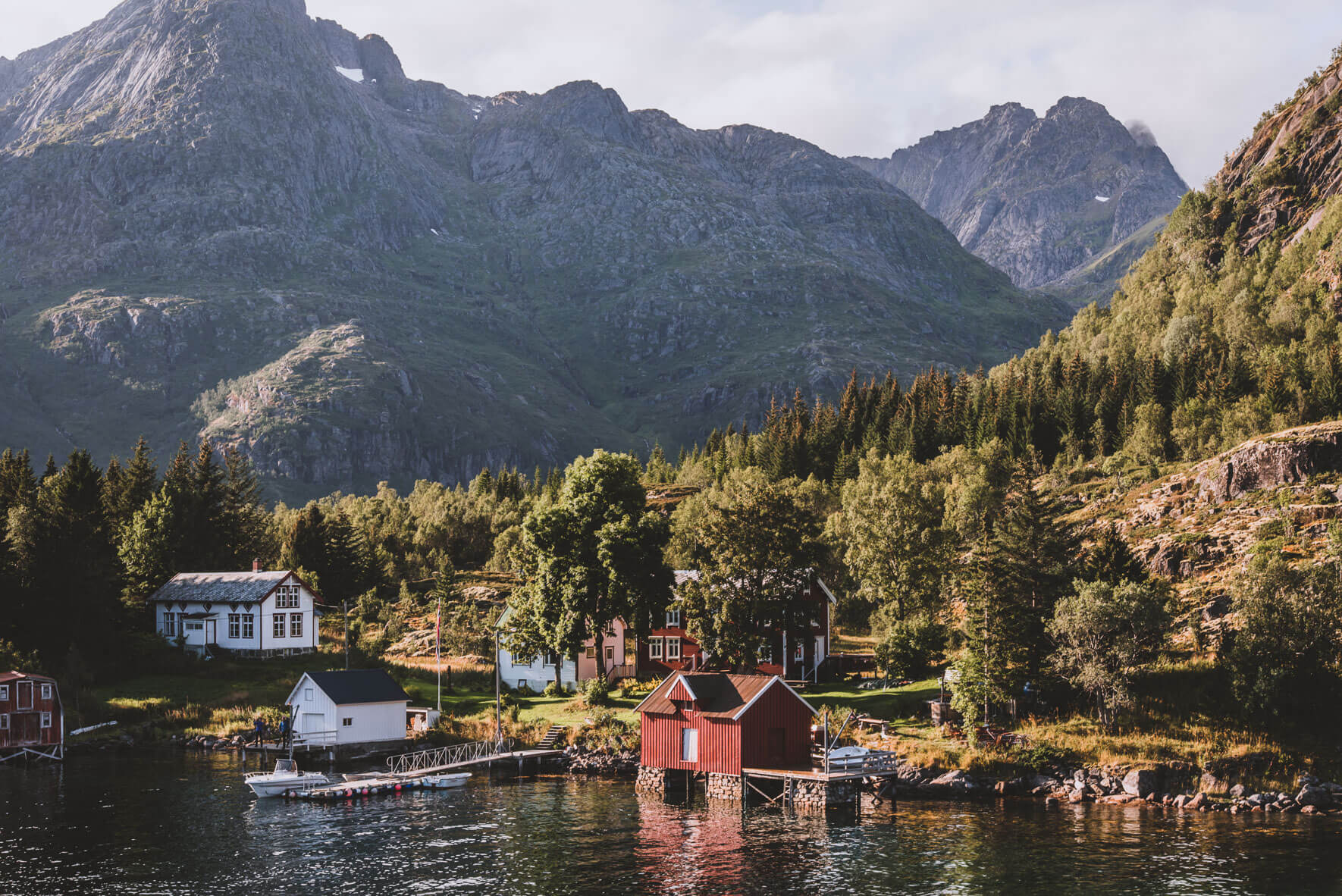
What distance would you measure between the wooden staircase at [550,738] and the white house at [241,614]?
38049 mm

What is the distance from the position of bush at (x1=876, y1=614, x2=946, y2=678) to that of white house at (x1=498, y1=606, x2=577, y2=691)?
970 inches

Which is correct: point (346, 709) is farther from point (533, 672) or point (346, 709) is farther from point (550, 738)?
point (533, 672)

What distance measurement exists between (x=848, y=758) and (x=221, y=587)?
6573cm

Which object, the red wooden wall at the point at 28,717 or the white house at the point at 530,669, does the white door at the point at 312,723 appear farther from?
the red wooden wall at the point at 28,717

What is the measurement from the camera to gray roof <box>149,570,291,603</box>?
351 ft

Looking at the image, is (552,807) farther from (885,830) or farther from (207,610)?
(207,610)

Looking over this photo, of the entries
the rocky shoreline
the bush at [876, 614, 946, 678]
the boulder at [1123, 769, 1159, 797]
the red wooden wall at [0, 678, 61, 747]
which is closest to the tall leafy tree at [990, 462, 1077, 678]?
the rocky shoreline

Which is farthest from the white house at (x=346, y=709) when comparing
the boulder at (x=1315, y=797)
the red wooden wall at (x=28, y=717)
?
the boulder at (x=1315, y=797)

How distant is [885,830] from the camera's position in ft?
194

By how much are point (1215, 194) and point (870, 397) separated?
2562 inches

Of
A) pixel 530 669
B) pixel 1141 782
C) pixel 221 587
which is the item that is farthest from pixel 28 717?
pixel 1141 782

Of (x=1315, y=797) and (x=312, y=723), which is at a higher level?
(x=312, y=723)

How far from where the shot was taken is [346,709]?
3258 inches

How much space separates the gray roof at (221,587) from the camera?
107000 millimetres
